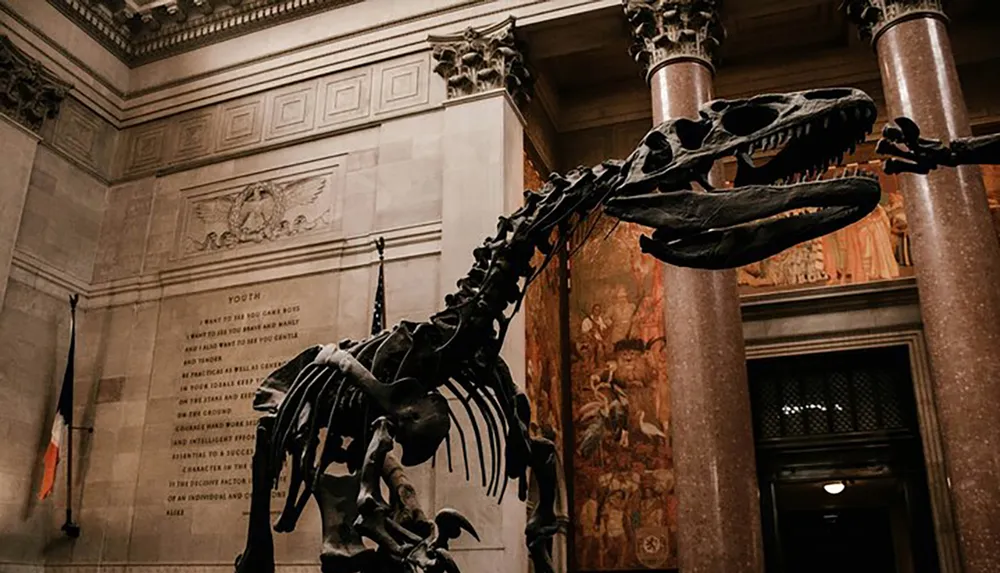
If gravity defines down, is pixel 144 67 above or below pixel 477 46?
above

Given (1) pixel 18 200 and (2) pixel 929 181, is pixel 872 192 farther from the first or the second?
(1) pixel 18 200

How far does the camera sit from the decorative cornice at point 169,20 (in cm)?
1016

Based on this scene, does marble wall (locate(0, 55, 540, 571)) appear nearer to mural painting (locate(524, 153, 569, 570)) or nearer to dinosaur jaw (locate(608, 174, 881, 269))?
mural painting (locate(524, 153, 569, 570))

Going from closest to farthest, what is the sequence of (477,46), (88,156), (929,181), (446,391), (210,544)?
1. (929,181)
2. (446,391)
3. (210,544)
4. (477,46)
5. (88,156)

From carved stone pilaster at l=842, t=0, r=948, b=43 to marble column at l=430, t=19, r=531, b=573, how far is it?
3311 mm

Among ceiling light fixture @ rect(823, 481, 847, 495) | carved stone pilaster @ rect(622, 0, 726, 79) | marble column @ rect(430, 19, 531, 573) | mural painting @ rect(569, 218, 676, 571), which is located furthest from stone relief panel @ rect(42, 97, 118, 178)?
ceiling light fixture @ rect(823, 481, 847, 495)

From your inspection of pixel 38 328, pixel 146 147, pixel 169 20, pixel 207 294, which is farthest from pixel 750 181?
pixel 169 20

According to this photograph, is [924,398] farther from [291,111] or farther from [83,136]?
[83,136]

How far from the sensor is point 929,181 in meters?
6.86

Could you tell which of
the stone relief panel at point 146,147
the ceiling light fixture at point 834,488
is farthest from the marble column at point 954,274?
the stone relief panel at point 146,147

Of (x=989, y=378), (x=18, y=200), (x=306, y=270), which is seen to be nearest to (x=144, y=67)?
(x=18, y=200)

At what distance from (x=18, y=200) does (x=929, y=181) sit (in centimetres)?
898

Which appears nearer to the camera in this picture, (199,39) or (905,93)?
(905,93)

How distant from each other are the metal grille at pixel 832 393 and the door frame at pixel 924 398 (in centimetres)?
14
